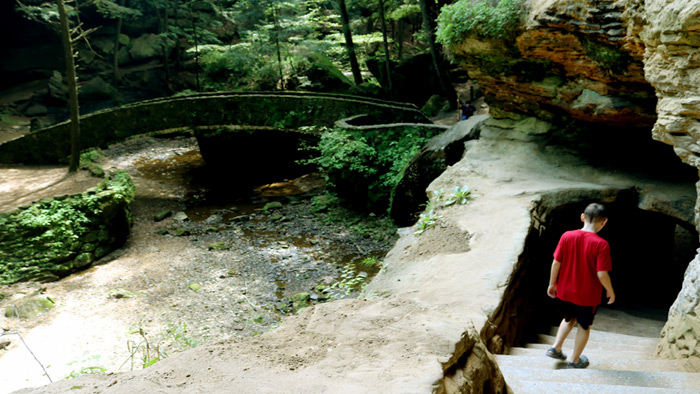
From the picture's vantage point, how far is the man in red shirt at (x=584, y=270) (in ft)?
13.4

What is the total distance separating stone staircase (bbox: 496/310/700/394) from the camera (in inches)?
142

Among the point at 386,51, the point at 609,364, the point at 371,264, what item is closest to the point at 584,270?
the point at 609,364

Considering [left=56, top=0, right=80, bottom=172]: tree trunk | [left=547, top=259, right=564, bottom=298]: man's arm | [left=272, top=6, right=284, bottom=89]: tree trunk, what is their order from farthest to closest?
[left=272, top=6, right=284, bottom=89]: tree trunk < [left=56, top=0, right=80, bottom=172]: tree trunk < [left=547, top=259, right=564, bottom=298]: man's arm

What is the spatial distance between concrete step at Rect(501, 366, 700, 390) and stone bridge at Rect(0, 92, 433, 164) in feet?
42.4

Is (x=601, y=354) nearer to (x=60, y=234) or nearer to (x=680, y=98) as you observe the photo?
(x=680, y=98)

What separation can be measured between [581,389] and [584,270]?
1.07 meters

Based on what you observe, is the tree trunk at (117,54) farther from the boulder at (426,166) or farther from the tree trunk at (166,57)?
the boulder at (426,166)

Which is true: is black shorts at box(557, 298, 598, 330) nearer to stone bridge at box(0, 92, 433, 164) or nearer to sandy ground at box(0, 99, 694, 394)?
sandy ground at box(0, 99, 694, 394)

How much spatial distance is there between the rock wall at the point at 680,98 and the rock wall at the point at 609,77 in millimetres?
10

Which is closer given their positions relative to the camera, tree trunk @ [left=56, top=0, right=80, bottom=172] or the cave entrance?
the cave entrance

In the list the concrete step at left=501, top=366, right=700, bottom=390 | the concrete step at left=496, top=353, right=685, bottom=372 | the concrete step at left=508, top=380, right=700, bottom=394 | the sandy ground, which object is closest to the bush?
the sandy ground

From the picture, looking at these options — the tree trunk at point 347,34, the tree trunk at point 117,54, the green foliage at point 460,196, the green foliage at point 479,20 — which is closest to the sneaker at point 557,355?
the green foliage at point 460,196

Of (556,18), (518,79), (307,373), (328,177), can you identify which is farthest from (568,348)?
(328,177)

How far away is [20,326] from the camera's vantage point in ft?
29.2
